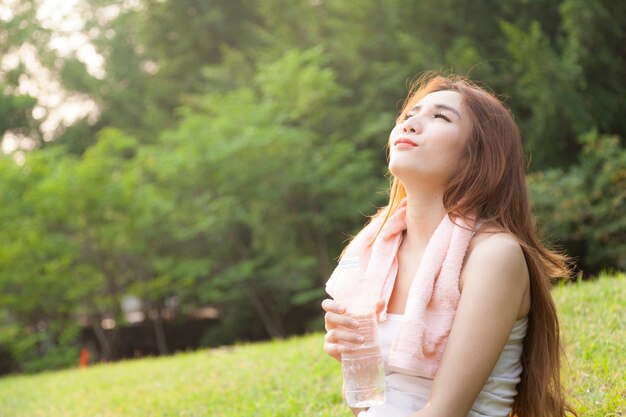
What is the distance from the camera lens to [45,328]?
13.8 m

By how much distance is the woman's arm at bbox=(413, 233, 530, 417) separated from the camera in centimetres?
195

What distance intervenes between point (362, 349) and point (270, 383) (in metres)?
2.92

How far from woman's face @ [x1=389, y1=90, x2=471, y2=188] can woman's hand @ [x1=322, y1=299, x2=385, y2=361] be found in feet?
1.51

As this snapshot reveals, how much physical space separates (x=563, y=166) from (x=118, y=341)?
32.8ft

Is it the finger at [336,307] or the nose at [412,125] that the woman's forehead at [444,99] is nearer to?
the nose at [412,125]

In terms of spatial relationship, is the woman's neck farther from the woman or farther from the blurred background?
the blurred background

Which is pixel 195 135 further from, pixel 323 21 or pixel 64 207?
pixel 323 21

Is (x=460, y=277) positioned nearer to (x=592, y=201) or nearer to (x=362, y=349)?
(x=362, y=349)

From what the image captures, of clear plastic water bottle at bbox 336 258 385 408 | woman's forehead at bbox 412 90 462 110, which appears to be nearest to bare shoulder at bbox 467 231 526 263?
clear plastic water bottle at bbox 336 258 385 408

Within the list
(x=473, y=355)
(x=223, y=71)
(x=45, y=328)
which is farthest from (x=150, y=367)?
(x=223, y=71)

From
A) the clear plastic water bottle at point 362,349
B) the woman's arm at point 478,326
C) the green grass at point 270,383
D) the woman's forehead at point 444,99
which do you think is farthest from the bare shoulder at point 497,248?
the green grass at point 270,383

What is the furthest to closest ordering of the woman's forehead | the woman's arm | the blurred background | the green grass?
the blurred background, the green grass, the woman's forehead, the woman's arm

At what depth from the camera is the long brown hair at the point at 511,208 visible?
7.09 ft

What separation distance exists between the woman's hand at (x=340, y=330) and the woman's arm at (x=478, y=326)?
288mm
